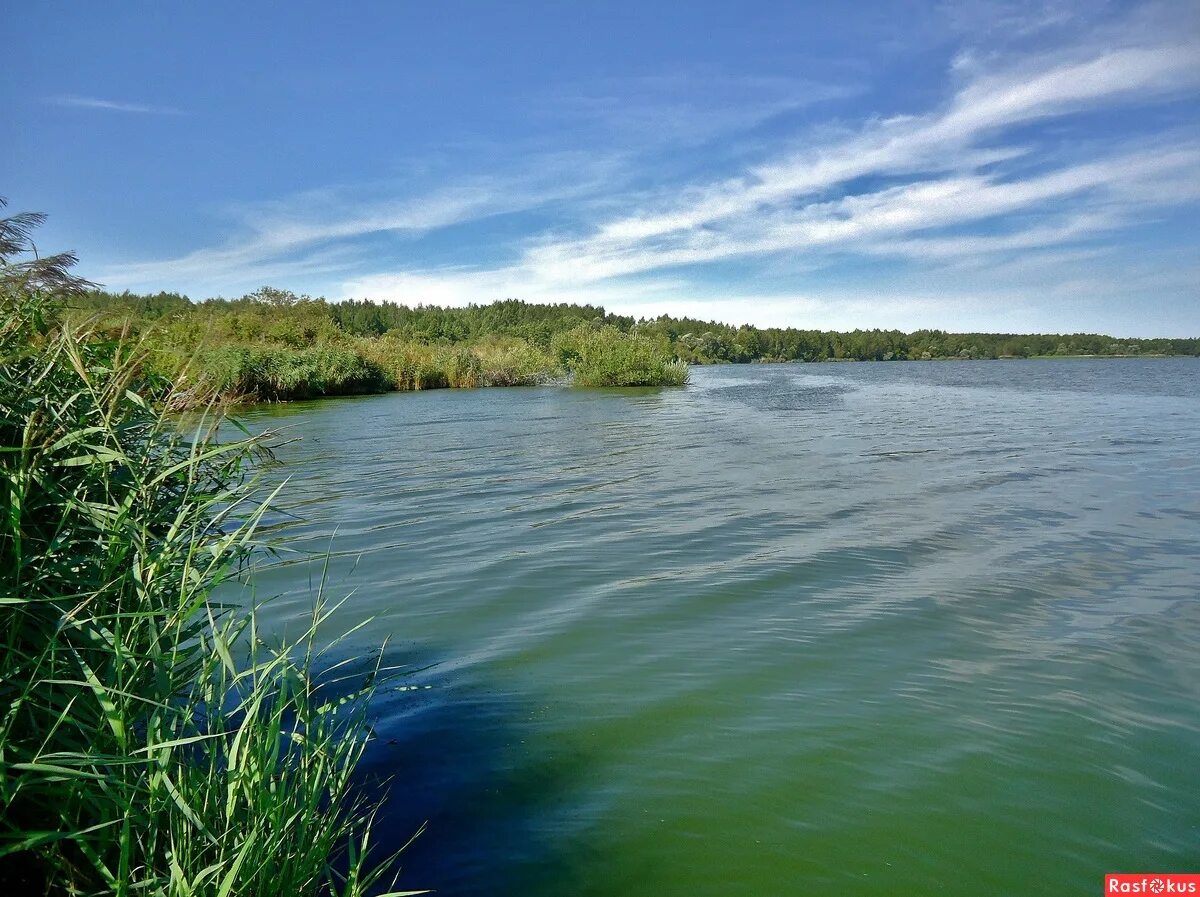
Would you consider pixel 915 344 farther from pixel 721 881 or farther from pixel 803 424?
pixel 721 881

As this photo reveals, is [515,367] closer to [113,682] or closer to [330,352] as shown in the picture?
[330,352]

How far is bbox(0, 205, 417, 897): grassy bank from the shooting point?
96.7 inches

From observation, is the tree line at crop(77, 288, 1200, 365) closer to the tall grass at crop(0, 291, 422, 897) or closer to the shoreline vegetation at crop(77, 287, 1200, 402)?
the shoreline vegetation at crop(77, 287, 1200, 402)

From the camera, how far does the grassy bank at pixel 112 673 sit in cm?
246

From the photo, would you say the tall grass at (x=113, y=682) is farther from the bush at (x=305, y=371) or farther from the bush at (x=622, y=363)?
the bush at (x=622, y=363)

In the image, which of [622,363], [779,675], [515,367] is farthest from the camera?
[515,367]

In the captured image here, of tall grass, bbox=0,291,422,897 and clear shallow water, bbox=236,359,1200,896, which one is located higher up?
tall grass, bbox=0,291,422,897

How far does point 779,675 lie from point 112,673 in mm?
4574

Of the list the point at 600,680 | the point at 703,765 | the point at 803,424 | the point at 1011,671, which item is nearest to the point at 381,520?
the point at 600,680

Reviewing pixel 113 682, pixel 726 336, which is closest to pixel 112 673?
pixel 113 682

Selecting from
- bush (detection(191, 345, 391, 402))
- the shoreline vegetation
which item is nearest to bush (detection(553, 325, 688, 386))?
the shoreline vegetation

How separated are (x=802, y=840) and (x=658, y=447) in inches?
603

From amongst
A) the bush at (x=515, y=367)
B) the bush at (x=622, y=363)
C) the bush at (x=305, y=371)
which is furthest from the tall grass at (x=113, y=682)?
the bush at (x=515, y=367)

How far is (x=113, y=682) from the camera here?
2.78 m
